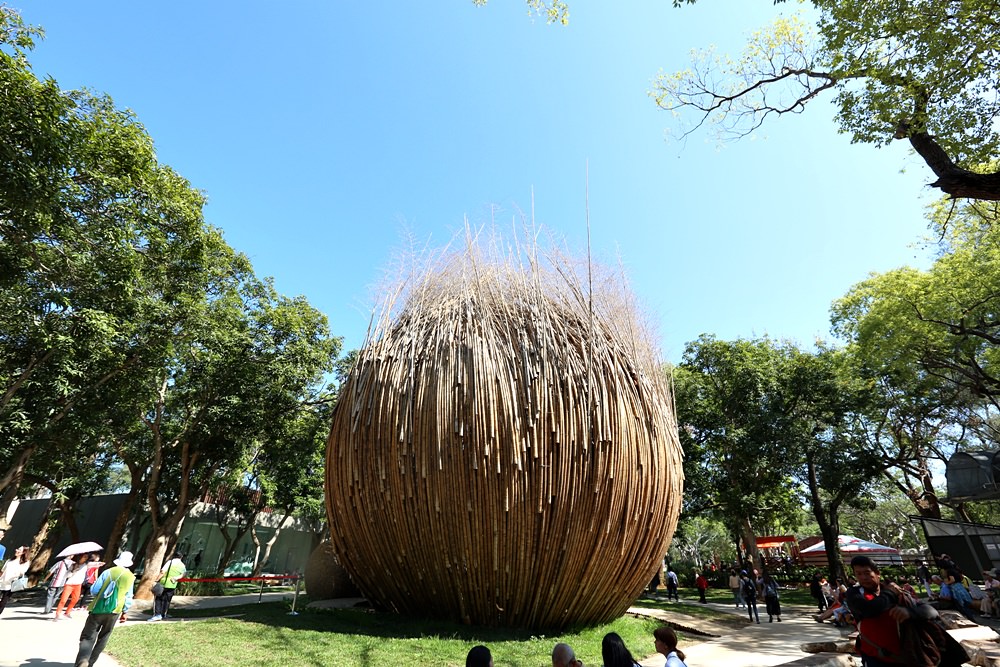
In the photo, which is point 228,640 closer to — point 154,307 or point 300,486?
point 154,307

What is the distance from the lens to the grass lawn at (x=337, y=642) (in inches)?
248

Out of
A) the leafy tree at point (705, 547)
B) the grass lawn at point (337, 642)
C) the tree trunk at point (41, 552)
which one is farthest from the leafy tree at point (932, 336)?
the tree trunk at point (41, 552)

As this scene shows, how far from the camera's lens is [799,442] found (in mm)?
19438

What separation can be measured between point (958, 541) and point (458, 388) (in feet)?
61.6

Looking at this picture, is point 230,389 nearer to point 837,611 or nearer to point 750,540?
point 837,611

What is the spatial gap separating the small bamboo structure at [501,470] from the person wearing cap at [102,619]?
9.56ft

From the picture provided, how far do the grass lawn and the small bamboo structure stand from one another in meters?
0.39

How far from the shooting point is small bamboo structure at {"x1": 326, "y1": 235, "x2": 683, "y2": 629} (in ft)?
23.7

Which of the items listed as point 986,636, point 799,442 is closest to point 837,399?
point 799,442

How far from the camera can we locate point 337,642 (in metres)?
7.00

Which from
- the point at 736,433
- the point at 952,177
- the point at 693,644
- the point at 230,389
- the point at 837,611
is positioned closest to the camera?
the point at 952,177

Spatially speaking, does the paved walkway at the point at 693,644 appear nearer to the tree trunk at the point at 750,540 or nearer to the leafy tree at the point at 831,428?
the tree trunk at the point at 750,540

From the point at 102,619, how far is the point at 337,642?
2.79 metres

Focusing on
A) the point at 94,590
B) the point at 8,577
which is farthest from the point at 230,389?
the point at 94,590
